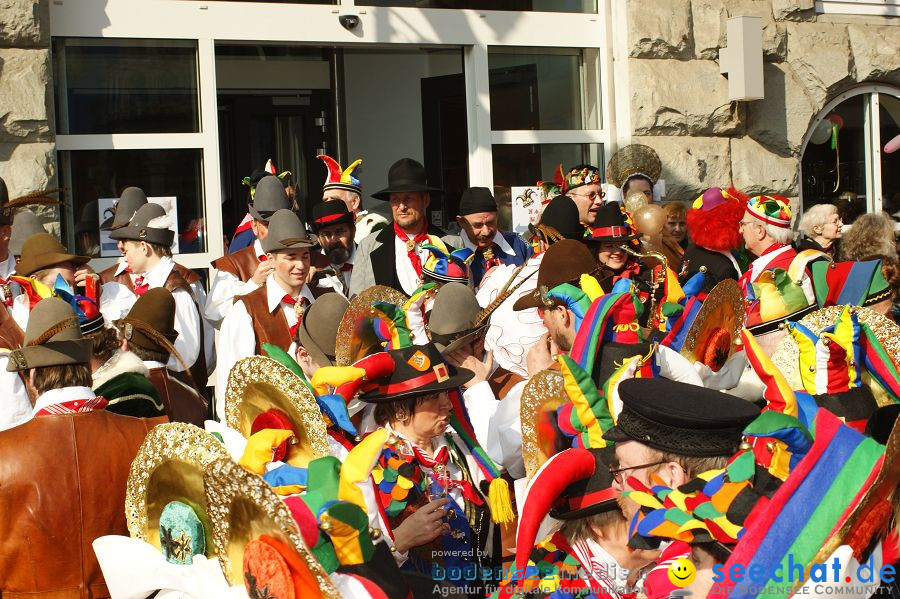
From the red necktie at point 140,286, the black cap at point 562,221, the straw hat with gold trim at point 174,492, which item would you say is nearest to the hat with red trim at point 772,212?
the black cap at point 562,221

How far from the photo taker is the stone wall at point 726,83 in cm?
841

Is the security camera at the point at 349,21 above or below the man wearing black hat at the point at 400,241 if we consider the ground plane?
above

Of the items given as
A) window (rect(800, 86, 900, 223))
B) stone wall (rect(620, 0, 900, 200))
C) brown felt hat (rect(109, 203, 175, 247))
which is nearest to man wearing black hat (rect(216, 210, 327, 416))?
brown felt hat (rect(109, 203, 175, 247))

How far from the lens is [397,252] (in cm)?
627

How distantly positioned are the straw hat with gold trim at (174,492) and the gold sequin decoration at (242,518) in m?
0.22

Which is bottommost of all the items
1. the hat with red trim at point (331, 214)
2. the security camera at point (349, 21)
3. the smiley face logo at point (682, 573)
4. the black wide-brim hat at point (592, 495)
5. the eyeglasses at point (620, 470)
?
the smiley face logo at point (682, 573)

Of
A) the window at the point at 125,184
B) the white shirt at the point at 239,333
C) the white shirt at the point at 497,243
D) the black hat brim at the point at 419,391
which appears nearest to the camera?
the black hat brim at the point at 419,391

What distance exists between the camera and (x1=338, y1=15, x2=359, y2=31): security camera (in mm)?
7684

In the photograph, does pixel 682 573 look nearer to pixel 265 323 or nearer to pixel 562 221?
pixel 265 323

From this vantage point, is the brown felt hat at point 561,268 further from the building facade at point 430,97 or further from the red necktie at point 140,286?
the building facade at point 430,97

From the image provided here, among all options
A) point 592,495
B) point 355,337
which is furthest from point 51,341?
point 592,495

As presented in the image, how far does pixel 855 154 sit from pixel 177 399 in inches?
273

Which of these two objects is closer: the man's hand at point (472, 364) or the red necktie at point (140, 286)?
the man's hand at point (472, 364)

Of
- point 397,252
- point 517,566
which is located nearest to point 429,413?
point 517,566
